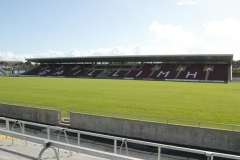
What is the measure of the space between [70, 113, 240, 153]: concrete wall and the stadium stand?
161ft

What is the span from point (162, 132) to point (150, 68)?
62.1 metres

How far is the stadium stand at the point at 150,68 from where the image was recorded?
60688 millimetres

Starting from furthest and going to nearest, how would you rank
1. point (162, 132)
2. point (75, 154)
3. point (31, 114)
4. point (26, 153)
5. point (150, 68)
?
1. point (150, 68)
2. point (31, 114)
3. point (162, 132)
4. point (75, 154)
5. point (26, 153)

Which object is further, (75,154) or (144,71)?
(144,71)

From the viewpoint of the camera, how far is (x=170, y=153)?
367 inches

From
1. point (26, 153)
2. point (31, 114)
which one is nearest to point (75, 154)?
point (26, 153)

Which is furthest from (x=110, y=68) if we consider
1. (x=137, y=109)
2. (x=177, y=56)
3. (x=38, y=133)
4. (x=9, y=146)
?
(x=9, y=146)

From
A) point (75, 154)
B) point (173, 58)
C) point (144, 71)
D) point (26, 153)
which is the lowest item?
point (75, 154)

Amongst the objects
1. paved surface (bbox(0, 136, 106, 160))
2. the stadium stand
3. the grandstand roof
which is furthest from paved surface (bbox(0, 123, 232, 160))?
the grandstand roof

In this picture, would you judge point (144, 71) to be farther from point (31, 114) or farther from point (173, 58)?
point (31, 114)

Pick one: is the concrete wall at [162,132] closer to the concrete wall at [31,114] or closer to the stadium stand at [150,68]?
the concrete wall at [31,114]

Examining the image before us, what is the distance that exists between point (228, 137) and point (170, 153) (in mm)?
2719

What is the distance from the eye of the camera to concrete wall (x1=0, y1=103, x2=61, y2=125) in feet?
45.6

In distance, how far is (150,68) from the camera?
237 ft
